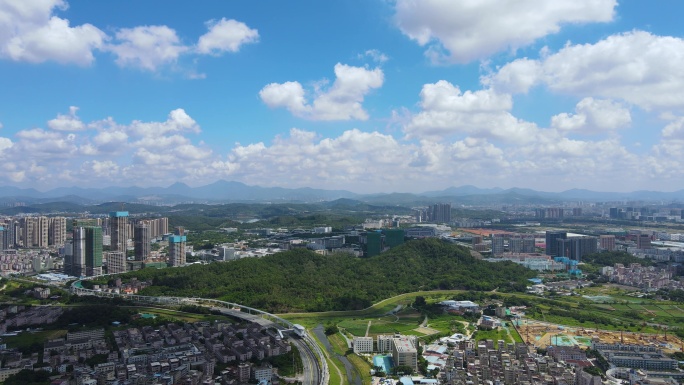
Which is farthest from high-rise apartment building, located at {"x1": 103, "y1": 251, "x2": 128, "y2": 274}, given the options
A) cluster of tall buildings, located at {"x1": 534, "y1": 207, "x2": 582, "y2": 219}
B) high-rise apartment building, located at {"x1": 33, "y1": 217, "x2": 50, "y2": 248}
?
cluster of tall buildings, located at {"x1": 534, "y1": 207, "x2": 582, "y2": 219}

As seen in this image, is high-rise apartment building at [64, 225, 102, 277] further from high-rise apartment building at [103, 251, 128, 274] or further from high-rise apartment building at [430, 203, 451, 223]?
high-rise apartment building at [430, 203, 451, 223]

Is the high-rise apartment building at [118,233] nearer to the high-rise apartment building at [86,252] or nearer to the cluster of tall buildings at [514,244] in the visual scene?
the high-rise apartment building at [86,252]

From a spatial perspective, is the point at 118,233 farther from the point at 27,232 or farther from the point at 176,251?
the point at 27,232

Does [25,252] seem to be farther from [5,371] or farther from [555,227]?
[555,227]

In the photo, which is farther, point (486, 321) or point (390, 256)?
point (390, 256)

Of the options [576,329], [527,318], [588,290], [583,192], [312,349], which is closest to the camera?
[312,349]

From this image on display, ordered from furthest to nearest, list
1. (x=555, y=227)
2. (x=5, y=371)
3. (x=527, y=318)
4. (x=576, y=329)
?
(x=555, y=227) < (x=527, y=318) < (x=576, y=329) < (x=5, y=371)

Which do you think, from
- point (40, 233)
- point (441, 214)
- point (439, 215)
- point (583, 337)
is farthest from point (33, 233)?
point (441, 214)

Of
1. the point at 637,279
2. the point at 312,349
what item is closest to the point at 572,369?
the point at 312,349
